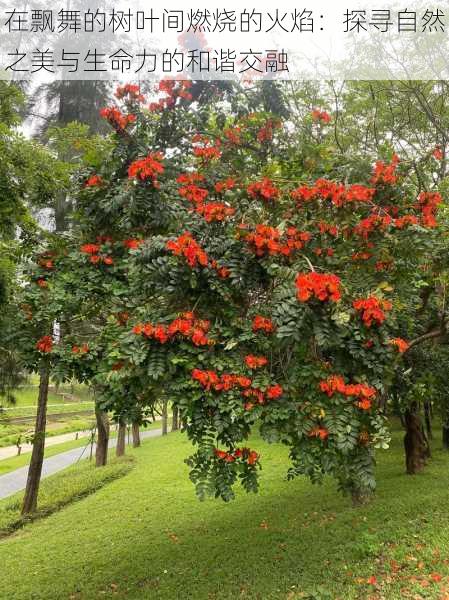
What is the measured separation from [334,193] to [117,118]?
225 cm

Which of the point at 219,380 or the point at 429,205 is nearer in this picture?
the point at 219,380

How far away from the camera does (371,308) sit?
11.7 ft

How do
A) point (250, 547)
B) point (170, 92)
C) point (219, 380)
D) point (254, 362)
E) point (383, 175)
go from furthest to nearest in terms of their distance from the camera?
point (250, 547) → point (170, 92) → point (383, 175) → point (254, 362) → point (219, 380)

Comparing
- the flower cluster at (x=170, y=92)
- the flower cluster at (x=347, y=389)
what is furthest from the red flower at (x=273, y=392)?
the flower cluster at (x=170, y=92)

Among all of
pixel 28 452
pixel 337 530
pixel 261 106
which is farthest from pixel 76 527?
pixel 28 452

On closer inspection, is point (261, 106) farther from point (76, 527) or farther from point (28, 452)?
point (28, 452)

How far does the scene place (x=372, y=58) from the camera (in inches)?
364

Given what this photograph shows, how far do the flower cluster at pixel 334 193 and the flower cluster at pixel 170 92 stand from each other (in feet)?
6.46

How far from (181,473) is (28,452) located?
1224cm

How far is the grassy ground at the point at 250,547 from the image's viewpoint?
5.10 meters

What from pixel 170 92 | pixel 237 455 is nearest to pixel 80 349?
pixel 237 455

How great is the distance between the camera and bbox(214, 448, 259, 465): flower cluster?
12.7 feet

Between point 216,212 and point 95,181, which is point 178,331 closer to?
point 216,212

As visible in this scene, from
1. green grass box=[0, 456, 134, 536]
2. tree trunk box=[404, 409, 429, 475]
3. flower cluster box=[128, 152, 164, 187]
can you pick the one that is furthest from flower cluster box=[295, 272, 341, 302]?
green grass box=[0, 456, 134, 536]
